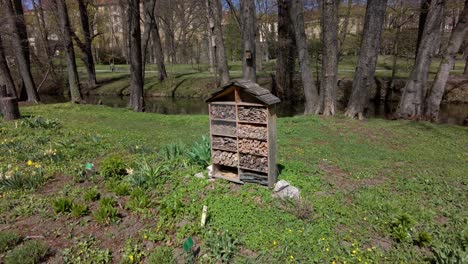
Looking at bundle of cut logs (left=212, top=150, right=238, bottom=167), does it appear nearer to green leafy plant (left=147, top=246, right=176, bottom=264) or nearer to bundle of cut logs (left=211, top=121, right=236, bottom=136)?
bundle of cut logs (left=211, top=121, right=236, bottom=136)

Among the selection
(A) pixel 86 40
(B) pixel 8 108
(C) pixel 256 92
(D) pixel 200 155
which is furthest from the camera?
(A) pixel 86 40

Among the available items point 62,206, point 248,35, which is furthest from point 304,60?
point 62,206

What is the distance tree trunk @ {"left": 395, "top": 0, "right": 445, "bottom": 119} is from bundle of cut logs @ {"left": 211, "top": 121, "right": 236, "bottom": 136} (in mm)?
8608

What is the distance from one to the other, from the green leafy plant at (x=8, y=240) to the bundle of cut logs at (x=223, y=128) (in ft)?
9.38

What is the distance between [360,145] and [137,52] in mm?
11085

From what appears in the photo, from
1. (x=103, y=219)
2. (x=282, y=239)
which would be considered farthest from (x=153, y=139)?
(x=282, y=239)

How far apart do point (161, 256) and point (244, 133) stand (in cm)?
203

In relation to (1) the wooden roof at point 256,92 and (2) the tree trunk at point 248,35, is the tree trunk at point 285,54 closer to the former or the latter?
(2) the tree trunk at point 248,35

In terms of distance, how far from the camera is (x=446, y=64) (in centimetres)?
982

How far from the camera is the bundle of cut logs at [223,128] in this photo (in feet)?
14.4

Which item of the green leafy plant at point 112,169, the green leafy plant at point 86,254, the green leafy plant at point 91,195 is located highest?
the green leafy plant at point 112,169

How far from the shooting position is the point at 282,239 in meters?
3.27

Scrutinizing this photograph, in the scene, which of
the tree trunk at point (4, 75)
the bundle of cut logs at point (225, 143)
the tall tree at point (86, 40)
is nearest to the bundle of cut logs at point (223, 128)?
the bundle of cut logs at point (225, 143)

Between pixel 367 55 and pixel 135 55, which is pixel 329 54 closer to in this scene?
pixel 367 55
